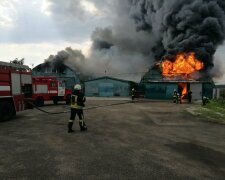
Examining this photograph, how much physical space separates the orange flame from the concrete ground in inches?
991

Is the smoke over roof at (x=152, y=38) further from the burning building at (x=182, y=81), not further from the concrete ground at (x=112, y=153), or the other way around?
the concrete ground at (x=112, y=153)

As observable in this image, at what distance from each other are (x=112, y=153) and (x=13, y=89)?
7.83 metres

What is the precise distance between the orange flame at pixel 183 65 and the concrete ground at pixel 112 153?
25.2m

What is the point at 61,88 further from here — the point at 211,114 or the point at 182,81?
the point at 182,81

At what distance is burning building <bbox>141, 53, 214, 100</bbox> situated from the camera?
3231 centimetres

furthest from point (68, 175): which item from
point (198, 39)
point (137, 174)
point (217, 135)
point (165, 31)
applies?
point (165, 31)

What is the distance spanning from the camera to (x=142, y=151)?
6.32 meters

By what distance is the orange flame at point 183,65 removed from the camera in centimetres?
3309

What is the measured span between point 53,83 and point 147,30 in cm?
2803

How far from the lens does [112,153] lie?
20.0 ft

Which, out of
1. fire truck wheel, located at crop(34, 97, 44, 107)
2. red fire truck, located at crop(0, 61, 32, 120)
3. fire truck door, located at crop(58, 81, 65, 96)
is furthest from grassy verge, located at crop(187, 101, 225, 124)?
fire truck wheel, located at crop(34, 97, 44, 107)

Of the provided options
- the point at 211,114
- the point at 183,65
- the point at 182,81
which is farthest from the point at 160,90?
the point at 211,114

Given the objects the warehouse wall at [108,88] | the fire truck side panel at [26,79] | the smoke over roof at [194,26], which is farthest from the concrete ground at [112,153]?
the warehouse wall at [108,88]

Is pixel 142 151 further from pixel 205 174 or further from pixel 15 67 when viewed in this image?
pixel 15 67
